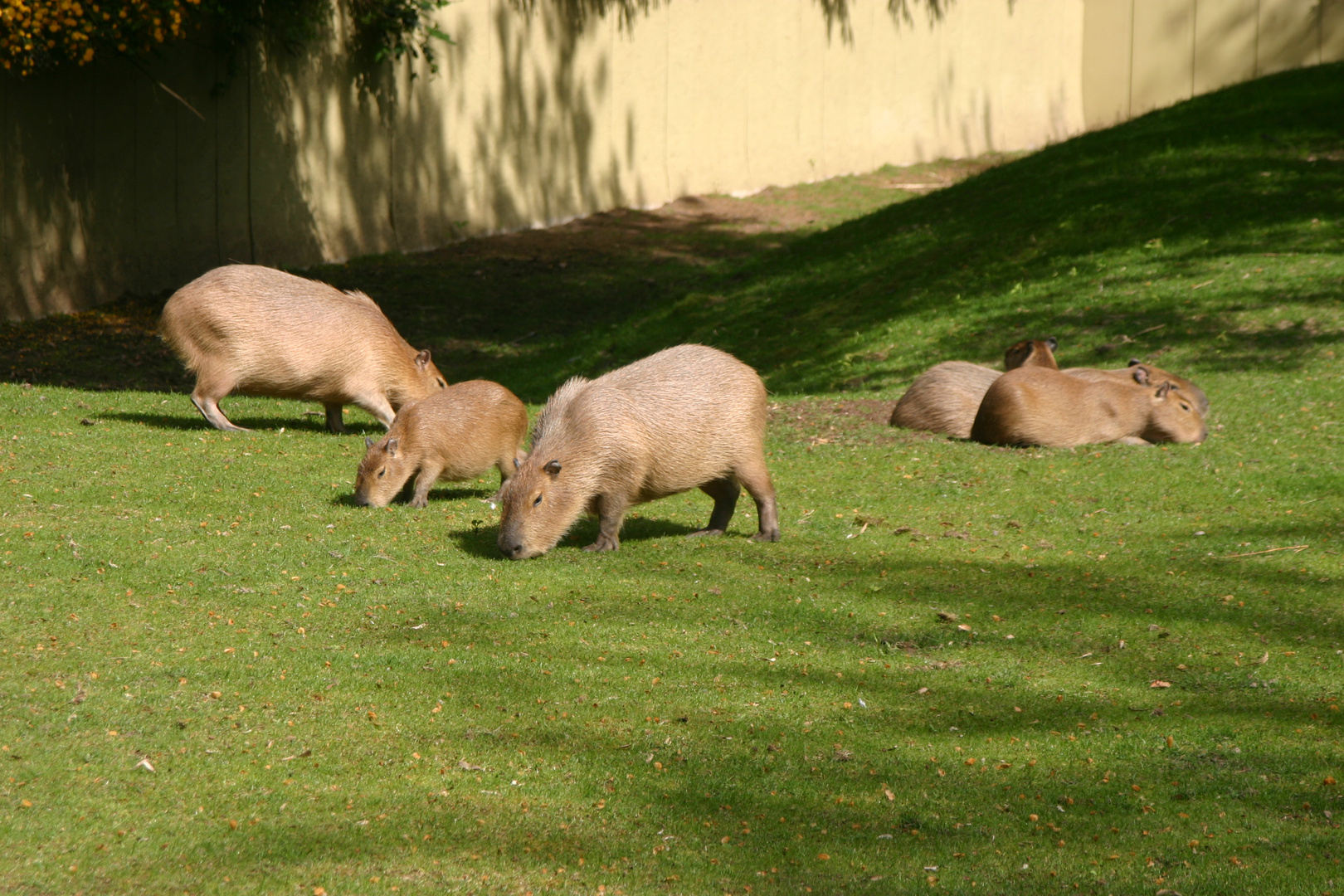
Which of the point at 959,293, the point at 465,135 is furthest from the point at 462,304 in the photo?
the point at 959,293

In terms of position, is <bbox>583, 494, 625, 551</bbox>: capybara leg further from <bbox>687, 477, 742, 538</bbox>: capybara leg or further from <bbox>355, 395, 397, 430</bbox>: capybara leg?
<bbox>355, 395, 397, 430</bbox>: capybara leg

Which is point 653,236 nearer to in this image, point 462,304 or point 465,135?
point 465,135

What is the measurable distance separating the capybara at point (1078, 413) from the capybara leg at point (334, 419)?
5258 millimetres

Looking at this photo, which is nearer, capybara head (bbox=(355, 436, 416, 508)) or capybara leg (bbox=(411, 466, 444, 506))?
capybara head (bbox=(355, 436, 416, 508))

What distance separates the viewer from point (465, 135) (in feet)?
63.5

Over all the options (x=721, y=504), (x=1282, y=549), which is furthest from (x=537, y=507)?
(x=1282, y=549)

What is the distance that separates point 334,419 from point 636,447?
4178mm

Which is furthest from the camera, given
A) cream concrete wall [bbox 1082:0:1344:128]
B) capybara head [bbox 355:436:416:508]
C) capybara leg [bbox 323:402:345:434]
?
cream concrete wall [bbox 1082:0:1344:128]

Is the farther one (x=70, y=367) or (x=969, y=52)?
(x=969, y=52)

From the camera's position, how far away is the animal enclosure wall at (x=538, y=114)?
15250 mm

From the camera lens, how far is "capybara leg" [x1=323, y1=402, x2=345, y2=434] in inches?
401

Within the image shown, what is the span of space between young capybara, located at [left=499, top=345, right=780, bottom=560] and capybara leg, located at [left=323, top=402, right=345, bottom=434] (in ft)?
11.0

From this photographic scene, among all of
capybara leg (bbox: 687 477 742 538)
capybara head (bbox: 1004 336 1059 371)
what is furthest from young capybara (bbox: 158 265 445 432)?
capybara head (bbox: 1004 336 1059 371)

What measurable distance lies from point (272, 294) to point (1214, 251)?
406 inches
